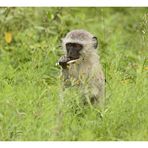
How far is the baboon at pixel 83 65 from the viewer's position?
27.9ft

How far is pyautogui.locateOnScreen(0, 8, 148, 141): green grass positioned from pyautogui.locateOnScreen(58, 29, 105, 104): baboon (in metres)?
0.12

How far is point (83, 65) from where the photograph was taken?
28.9 ft

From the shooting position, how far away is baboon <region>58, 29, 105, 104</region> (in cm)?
849

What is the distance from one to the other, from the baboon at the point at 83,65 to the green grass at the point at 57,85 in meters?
0.12

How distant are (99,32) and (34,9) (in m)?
0.89

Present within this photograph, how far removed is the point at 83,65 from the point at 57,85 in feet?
1.60

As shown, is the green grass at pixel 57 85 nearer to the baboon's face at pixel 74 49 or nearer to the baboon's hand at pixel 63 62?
the baboon's hand at pixel 63 62
